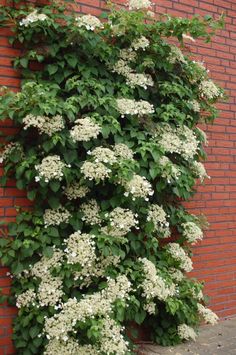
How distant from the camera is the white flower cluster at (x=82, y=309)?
3361mm

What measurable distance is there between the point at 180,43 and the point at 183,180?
1.33 metres

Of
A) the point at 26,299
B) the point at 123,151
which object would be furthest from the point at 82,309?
the point at 123,151

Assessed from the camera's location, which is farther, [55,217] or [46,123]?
[55,217]

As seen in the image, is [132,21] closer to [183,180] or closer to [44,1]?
[44,1]

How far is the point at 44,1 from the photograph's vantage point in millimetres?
3930

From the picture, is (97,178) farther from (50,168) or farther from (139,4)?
(139,4)

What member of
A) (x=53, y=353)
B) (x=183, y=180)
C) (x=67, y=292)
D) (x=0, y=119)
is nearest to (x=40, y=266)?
(x=67, y=292)

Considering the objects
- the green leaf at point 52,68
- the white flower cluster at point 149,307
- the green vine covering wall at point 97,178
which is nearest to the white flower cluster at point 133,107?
the green vine covering wall at point 97,178

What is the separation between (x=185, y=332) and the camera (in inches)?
166

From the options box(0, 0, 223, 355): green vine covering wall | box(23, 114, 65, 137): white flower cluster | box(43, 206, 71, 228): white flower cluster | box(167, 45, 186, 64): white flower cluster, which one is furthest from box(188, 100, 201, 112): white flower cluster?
box(43, 206, 71, 228): white flower cluster

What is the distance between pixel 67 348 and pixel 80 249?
65 cm

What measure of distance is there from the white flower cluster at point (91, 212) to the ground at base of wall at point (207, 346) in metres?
1.15

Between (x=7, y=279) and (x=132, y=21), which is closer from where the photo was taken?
(x=7, y=279)

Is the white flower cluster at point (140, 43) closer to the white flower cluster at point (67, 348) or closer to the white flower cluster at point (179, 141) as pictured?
the white flower cluster at point (179, 141)
